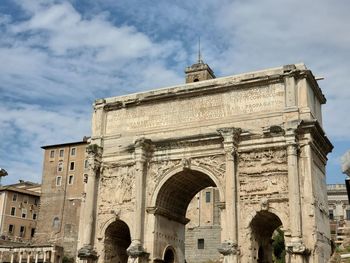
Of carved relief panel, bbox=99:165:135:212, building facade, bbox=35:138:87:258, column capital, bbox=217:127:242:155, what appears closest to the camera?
column capital, bbox=217:127:242:155

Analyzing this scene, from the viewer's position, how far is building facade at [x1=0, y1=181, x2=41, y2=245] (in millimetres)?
57969

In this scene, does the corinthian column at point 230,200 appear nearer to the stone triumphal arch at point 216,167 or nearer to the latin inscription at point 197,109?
the stone triumphal arch at point 216,167

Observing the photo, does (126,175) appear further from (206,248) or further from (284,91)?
(206,248)

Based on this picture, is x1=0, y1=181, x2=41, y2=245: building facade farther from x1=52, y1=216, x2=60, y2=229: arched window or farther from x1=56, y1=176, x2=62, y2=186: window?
x1=56, y1=176, x2=62, y2=186: window

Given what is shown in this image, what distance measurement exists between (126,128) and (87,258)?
17.8 feet

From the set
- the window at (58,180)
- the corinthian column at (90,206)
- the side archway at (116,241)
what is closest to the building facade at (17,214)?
the window at (58,180)

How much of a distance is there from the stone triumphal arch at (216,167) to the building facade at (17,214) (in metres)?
38.5

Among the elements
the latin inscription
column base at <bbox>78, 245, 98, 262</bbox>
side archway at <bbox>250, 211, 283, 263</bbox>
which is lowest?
column base at <bbox>78, 245, 98, 262</bbox>

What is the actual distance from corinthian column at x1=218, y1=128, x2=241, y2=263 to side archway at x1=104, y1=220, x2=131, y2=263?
4750 mm

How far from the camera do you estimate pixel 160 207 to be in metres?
20.0

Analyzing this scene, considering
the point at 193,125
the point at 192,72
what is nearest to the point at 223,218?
the point at 193,125

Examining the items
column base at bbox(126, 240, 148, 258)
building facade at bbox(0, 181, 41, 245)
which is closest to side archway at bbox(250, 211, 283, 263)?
column base at bbox(126, 240, 148, 258)

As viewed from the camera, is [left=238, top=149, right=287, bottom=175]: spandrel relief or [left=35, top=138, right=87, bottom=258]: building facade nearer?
[left=238, top=149, right=287, bottom=175]: spandrel relief

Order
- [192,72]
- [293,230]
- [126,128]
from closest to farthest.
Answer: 1. [293,230]
2. [126,128]
3. [192,72]
